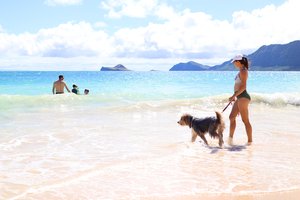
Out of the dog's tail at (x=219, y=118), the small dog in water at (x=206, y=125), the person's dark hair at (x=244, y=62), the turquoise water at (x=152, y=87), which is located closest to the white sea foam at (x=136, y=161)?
the small dog in water at (x=206, y=125)

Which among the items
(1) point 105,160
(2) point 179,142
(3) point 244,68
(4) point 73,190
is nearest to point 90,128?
(2) point 179,142

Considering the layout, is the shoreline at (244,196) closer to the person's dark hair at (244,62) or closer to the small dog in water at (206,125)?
the small dog in water at (206,125)

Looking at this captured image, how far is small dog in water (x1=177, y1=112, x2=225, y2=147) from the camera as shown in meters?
8.65

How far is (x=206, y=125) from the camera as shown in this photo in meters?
8.88

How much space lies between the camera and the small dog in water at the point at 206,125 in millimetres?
8648

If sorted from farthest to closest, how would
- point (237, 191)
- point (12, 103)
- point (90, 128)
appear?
point (12, 103)
point (90, 128)
point (237, 191)

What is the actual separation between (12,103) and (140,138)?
12.7 metres

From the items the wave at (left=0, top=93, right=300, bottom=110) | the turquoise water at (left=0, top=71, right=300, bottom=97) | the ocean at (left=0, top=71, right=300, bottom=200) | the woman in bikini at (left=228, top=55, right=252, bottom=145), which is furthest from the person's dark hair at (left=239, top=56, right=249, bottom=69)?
the turquoise water at (left=0, top=71, right=300, bottom=97)

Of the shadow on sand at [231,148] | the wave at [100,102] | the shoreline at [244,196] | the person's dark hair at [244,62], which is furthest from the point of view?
the wave at [100,102]

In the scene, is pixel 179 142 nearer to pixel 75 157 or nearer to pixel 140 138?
pixel 140 138

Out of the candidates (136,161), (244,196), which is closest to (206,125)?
(136,161)

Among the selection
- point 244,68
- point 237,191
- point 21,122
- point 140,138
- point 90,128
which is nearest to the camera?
point 237,191

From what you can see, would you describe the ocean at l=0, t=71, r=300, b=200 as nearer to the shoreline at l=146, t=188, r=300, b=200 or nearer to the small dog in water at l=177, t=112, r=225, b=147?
the shoreline at l=146, t=188, r=300, b=200

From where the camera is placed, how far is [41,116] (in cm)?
1538
